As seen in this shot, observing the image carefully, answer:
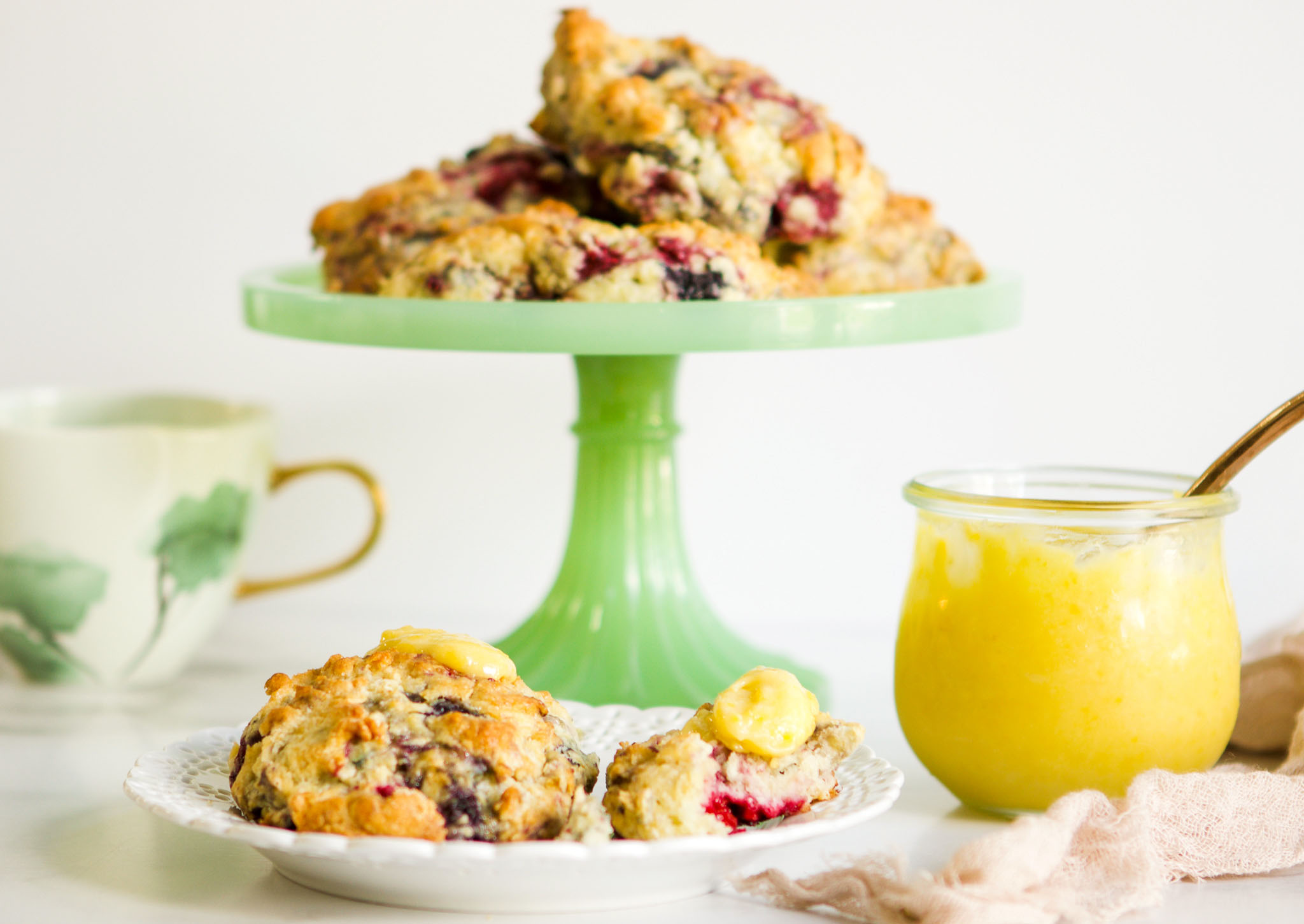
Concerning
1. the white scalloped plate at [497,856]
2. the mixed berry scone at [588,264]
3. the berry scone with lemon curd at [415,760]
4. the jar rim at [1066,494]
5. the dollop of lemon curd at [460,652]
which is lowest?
the white scalloped plate at [497,856]

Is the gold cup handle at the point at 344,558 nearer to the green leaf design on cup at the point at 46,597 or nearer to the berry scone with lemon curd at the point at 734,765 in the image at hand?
the green leaf design on cup at the point at 46,597

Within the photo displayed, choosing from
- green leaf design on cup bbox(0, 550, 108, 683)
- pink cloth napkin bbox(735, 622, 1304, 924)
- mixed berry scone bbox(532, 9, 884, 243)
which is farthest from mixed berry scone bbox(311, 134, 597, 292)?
pink cloth napkin bbox(735, 622, 1304, 924)

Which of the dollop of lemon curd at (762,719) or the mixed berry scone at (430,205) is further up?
the mixed berry scone at (430,205)

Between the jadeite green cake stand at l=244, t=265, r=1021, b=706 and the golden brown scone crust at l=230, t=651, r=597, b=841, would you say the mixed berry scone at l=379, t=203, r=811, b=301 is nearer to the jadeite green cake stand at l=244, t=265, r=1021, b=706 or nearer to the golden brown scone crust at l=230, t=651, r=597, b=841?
the jadeite green cake stand at l=244, t=265, r=1021, b=706

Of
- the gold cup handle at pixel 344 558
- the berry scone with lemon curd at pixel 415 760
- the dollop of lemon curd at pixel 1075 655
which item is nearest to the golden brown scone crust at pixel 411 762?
the berry scone with lemon curd at pixel 415 760

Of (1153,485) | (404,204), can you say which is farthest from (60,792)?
(1153,485)

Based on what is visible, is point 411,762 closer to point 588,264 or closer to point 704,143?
point 588,264
